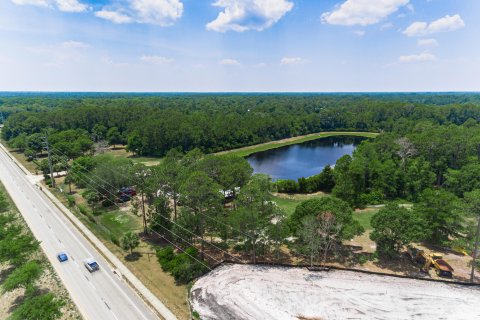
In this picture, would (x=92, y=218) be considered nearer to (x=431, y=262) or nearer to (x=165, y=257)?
(x=165, y=257)

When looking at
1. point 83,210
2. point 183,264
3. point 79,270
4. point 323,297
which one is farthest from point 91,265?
point 323,297

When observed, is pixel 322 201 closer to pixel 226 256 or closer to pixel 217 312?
pixel 226 256

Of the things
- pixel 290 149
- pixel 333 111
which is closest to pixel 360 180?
pixel 290 149

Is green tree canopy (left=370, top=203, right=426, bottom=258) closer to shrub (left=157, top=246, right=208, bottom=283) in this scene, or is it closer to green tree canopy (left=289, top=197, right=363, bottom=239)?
green tree canopy (left=289, top=197, right=363, bottom=239)

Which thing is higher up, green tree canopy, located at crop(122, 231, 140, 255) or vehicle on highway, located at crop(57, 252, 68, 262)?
green tree canopy, located at crop(122, 231, 140, 255)

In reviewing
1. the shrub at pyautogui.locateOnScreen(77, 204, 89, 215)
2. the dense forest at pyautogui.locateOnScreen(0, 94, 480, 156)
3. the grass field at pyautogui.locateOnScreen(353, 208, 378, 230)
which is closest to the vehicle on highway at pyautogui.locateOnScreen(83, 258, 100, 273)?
the shrub at pyautogui.locateOnScreen(77, 204, 89, 215)

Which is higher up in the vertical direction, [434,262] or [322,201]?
[322,201]
